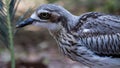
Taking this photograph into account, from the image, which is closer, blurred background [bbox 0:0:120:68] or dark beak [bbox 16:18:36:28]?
dark beak [bbox 16:18:36:28]

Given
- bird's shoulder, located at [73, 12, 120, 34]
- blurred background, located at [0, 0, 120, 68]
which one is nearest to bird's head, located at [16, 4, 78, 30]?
bird's shoulder, located at [73, 12, 120, 34]

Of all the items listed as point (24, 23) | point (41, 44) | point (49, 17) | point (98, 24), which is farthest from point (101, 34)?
point (41, 44)

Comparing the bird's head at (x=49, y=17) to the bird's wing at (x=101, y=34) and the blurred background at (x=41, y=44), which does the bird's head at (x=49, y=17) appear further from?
the blurred background at (x=41, y=44)

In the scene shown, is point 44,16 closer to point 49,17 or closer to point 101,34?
point 49,17

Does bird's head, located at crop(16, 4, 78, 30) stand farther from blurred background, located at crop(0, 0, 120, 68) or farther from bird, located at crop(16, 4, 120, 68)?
blurred background, located at crop(0, 0, 120, 68)

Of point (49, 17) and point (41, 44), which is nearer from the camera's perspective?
point (49, 17)

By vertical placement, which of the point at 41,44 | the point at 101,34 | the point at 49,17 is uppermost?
the point at 49,17

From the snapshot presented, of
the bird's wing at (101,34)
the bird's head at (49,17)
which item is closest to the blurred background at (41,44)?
A: the bird's head at (49,17)
